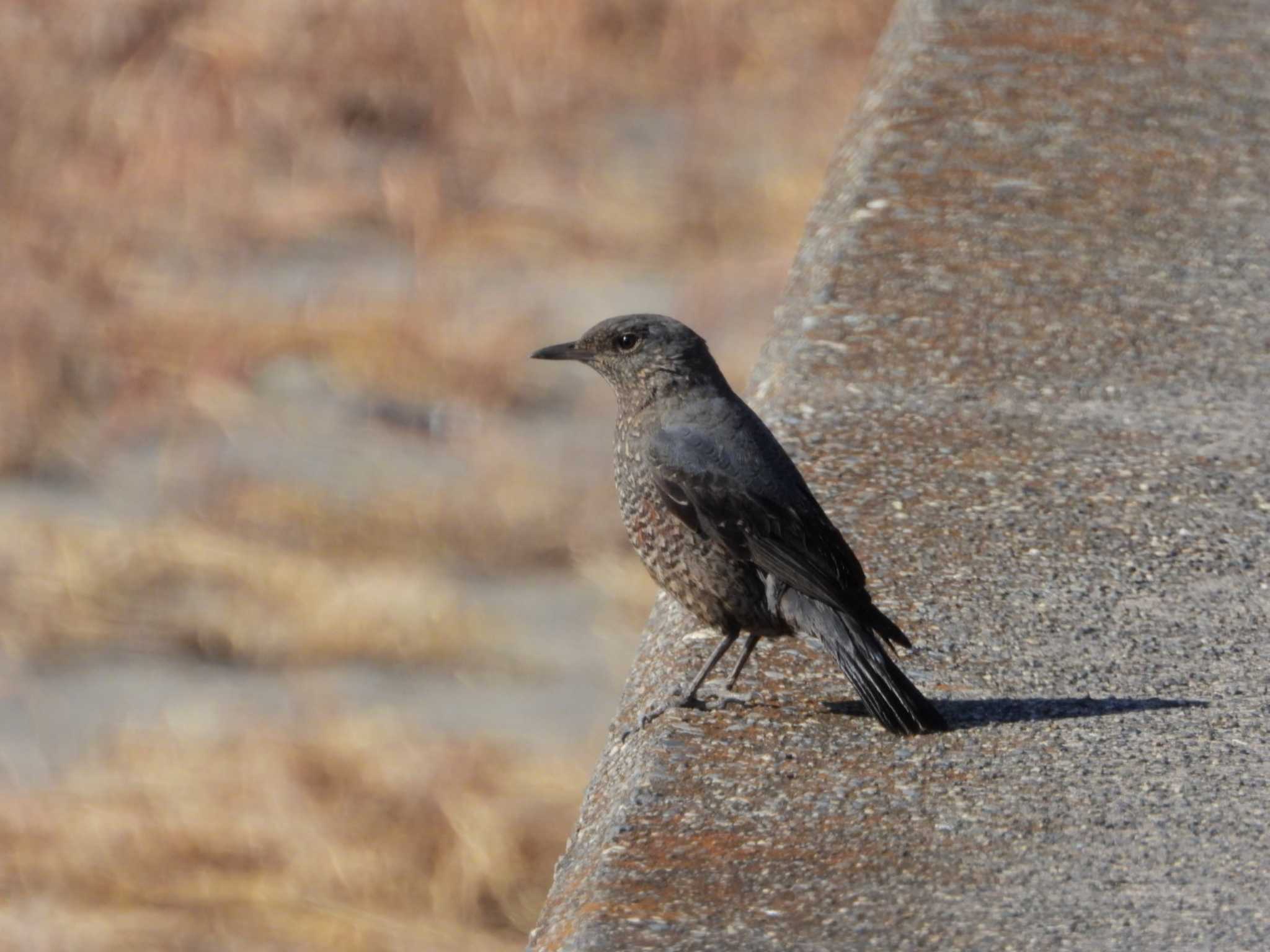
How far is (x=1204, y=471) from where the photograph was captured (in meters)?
3.22

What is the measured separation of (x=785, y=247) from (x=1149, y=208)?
471 centimetres

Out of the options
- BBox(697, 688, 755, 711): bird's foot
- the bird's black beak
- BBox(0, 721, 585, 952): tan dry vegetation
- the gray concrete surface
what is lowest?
BBox(0, 721, 585, 952): tan dry vegetation

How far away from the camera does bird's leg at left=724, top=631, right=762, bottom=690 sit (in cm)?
279

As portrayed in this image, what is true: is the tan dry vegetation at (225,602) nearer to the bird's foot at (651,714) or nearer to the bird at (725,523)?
the bird at (725,523)

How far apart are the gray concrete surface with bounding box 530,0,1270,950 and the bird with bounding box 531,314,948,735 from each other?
80mm

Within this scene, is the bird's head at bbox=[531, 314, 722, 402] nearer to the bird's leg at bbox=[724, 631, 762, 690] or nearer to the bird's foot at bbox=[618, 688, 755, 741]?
the bird's leg at bbox=[724, 631, 762, 690]

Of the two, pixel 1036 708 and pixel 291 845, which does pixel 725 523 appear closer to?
pixel 1036 708

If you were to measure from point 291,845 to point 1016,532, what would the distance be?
11.3ft

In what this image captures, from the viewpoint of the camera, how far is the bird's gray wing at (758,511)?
271cm

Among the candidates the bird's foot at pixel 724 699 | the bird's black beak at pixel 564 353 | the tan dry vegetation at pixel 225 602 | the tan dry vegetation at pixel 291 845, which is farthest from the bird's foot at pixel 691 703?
the tan dry vegetation at pixel 225 602

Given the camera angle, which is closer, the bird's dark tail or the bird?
the bird's dark tail

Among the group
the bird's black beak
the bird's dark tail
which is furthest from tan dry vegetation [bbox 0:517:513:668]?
the bird's dark tail

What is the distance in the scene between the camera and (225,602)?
743 centimetres

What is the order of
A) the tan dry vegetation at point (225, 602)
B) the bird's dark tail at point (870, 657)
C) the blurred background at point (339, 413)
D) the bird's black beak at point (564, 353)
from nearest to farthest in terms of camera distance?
the bird's dark tail at point (870, 657) < the bird's black beak at point (564, 353) < the blurred background at point (339, 413) < the tan dry vegetation at point (225, 602)
